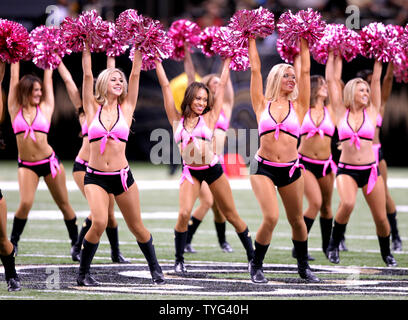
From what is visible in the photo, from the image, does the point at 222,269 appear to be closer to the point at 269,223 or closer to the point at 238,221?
the point at 238,221

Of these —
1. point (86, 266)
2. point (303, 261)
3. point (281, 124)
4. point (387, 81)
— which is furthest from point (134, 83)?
point (387, 81)

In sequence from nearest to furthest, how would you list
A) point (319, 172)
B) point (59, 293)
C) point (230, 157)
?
point (59, 293)
point (319, 172)
point (230, 157)

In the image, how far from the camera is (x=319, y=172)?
7.73 m

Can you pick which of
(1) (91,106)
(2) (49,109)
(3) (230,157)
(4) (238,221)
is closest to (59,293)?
(1) (91,106)

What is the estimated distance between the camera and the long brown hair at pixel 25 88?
764cm

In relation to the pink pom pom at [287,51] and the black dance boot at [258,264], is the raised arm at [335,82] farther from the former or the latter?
the black dance boot at [258,264]

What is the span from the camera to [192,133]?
6.83 m

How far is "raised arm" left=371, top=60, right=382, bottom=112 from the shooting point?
712 centimetres

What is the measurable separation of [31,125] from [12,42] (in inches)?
71.5

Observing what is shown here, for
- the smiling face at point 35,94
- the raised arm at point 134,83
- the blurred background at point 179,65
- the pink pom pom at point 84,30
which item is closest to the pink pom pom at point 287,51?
the raised arm at point 134,83

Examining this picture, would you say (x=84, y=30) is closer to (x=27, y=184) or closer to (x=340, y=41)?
(x=27, y=184)
